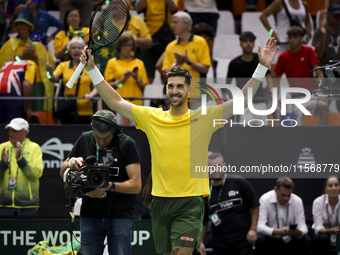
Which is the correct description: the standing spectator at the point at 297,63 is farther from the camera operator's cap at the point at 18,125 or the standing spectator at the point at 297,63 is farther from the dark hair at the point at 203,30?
the camera operator's cap at the point at 18,125

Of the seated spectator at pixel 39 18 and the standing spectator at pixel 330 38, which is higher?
the seated spectator at pixel 39 18

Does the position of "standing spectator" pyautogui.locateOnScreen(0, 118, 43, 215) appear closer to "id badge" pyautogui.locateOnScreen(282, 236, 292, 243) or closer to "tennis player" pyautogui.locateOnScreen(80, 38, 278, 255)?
"tennis player" pyautogui.locateOnScreen(80, 38, 278, 255)

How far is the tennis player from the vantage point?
15.6 ft

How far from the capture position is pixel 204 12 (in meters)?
10.9

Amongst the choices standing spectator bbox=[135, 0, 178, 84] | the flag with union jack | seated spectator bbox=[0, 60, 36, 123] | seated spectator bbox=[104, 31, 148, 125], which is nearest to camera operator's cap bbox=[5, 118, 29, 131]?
seated spectator bbox=[0, 60, 36, 123]

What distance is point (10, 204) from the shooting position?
785 cm

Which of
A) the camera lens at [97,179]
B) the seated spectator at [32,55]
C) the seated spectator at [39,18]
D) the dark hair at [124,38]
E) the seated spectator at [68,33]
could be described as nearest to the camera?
the camera lens at [97,179]

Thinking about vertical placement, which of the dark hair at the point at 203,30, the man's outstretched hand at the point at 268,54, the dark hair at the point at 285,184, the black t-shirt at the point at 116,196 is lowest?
the dark hair at the point at 285,184

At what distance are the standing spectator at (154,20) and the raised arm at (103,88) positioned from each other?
5.16 metres

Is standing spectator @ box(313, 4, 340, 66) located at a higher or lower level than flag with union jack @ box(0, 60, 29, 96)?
higher

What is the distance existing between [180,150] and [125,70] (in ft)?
13.5

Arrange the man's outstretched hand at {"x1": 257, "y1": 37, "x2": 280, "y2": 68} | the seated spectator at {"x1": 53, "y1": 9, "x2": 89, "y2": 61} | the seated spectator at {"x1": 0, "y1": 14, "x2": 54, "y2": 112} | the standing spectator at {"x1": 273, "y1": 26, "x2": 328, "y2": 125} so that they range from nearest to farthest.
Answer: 1. the man's outstretched hand at {"x1": 257, "y1": 37, "x2": 280, "y2": 68}
2. the standing spectator at {"x1": 273, "y1": 26, "x2": 328, "y2": 125}
3. the seated spectator at {"x1": 0, "y1": 14, "x2": 54, "y2": 112}
4. the seated spectator at {"x1": 53, "y1": 9, "x2": 89, "y2": 61}

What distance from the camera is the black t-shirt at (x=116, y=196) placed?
531cm

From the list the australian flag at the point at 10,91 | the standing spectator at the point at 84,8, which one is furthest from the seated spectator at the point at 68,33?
the australian flag at the point at 10,91
